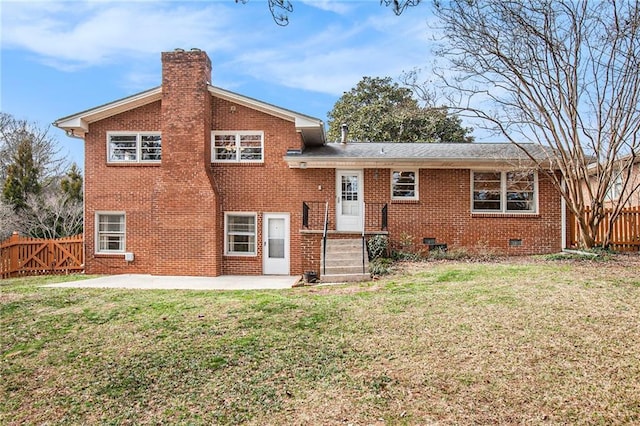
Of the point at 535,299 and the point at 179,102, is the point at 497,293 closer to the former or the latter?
the point at 535,299

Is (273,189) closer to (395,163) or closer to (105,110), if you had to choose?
(395,163)

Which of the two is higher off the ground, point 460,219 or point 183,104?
point 183,104

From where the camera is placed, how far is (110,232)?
45.9 feet

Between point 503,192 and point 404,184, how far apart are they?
11.2ft

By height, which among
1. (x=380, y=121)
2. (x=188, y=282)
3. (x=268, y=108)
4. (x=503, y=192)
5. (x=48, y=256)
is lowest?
(x=188, y=282)

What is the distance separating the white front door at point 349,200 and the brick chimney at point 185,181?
13.5 feet

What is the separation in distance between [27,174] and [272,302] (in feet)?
74.1

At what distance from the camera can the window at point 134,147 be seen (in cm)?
1386

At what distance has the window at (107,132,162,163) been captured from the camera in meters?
13.9

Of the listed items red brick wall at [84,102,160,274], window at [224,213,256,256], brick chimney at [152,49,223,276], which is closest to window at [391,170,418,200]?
window at [224,213,256,256]

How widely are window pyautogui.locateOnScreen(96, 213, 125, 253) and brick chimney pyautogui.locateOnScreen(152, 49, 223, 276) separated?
1.77 metres

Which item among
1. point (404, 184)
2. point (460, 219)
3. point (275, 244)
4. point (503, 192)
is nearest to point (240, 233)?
point (275, 244)

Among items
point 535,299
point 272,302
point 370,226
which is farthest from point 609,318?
point 370,226

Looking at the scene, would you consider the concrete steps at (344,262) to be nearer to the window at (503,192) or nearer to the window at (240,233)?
the window at (240,233)
